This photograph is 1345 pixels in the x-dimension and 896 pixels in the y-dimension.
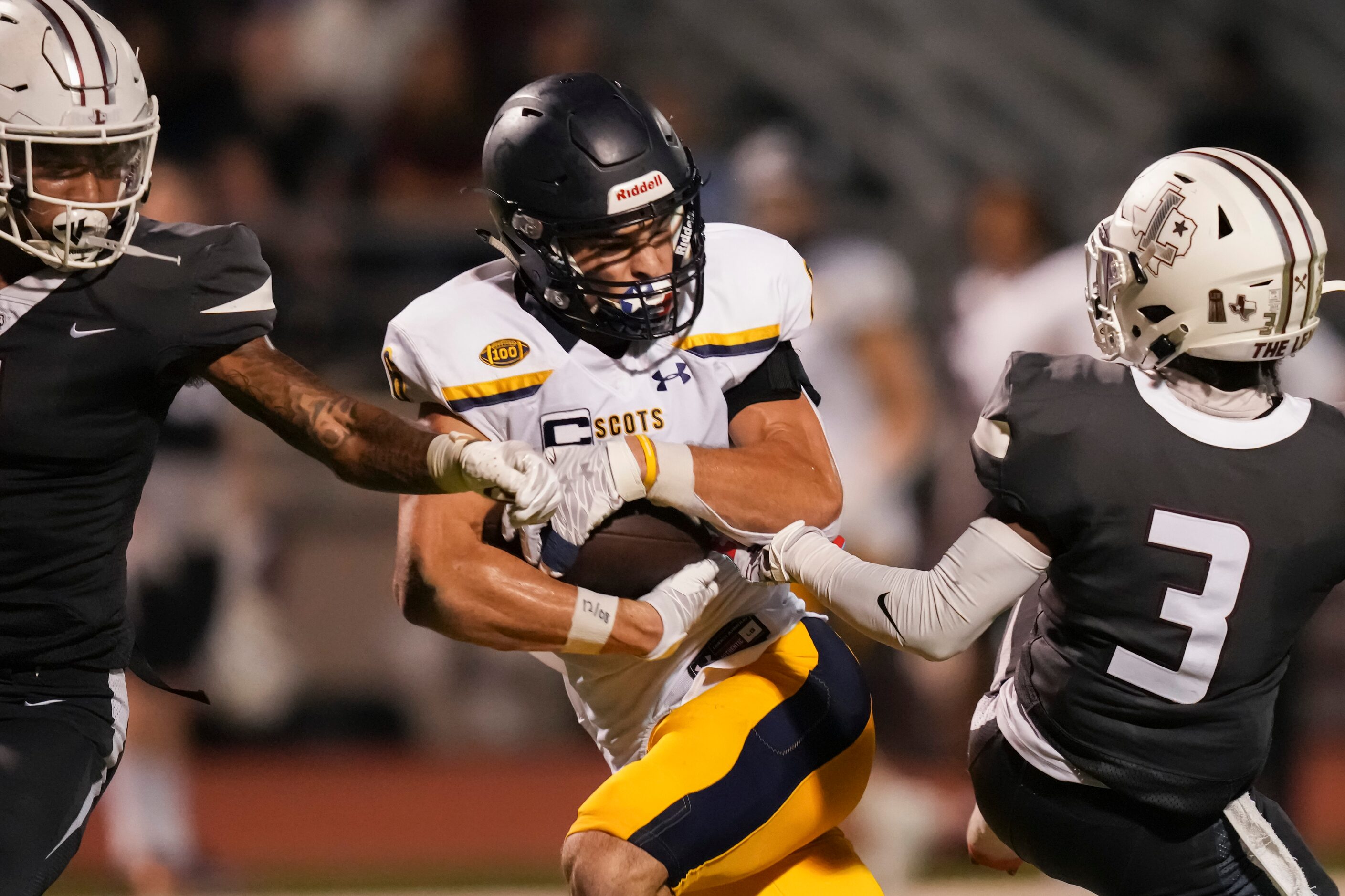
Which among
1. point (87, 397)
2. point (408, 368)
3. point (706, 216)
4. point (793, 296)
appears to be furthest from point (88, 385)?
point (706, 216)

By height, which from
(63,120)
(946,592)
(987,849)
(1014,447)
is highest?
(63,120)

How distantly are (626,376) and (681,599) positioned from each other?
0.40m

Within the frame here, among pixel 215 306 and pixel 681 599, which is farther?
pixel 681 599

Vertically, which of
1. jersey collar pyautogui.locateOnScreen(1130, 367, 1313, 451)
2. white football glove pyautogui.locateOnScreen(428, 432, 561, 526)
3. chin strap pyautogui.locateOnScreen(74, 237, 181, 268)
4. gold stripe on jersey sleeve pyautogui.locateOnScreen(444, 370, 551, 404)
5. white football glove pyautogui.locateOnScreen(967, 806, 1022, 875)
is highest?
jersey collar pyautogui.locateOnScreen(1130, 367, 1313, 451)

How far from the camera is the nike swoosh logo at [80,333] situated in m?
Result: 2.53

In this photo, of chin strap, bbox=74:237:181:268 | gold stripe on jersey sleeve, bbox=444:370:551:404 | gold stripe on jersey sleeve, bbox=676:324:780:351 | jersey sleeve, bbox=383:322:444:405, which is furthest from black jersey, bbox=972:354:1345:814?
chin strap, bbox=74:237:181:268

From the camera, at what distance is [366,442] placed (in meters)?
2.55

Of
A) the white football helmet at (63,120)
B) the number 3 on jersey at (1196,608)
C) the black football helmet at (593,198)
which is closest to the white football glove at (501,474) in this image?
the black football helmet at (593,198)

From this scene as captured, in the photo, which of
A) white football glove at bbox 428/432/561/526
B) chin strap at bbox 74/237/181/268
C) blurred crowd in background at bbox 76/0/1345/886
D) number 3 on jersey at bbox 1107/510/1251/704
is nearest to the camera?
number 3 on jersey at bbox 1107/510/1251/704

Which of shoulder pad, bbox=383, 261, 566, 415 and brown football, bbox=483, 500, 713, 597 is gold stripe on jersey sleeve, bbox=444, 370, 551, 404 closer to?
shoulder pad, bbox=383, 261, 566, 415

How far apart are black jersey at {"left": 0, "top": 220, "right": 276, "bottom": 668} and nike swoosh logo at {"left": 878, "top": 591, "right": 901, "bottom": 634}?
1.09 meters

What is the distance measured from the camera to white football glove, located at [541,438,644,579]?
2.67 m

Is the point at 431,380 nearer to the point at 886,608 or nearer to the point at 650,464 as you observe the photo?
the point at 650,464

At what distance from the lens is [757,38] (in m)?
7.88
